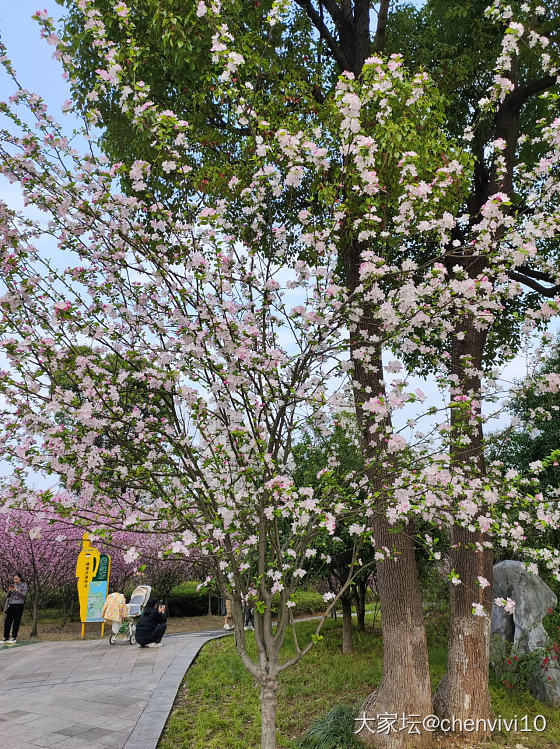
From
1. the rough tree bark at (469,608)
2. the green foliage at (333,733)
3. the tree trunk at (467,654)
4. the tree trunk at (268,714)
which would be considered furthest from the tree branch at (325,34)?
the green foliage at (333,733)

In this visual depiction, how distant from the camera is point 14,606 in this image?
41.5 feet

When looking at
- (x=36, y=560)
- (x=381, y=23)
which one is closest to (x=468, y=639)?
(x=381, y=23)

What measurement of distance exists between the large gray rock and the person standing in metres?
10.3

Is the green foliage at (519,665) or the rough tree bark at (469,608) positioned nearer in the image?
the rough tree bark at (469,608)

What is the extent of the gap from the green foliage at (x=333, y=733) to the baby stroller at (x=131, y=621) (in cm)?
767

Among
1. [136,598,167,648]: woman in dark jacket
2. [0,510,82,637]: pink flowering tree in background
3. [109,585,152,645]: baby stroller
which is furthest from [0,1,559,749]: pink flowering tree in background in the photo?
[0,510,82,637]: pink flowering tree in background

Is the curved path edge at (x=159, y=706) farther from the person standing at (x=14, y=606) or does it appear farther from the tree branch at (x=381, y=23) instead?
the tree branch at (x=381, y=23)

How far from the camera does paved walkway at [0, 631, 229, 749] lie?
19.9 ft

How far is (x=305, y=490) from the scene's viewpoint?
4.26 meters

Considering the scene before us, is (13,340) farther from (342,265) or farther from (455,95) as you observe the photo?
(455,95)

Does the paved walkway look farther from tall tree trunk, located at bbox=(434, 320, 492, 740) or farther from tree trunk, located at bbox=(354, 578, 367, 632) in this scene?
tree trunk, located at bbox=(354, 578, 367, 632)

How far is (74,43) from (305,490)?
6.96 m

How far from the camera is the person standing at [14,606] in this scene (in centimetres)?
1235

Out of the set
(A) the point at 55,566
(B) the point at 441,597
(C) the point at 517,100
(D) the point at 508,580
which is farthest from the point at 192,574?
(C) the point at 517,100
